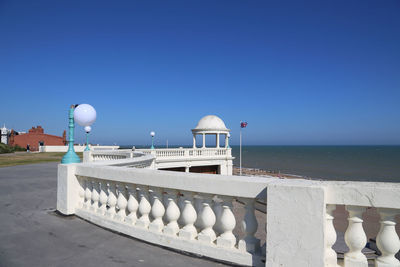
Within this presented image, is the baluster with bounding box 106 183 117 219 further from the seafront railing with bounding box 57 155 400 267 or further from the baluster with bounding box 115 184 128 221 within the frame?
the baluster with bounding box 115 184 128 221

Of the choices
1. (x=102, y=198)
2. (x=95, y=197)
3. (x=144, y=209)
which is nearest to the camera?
(x=144, y=209)

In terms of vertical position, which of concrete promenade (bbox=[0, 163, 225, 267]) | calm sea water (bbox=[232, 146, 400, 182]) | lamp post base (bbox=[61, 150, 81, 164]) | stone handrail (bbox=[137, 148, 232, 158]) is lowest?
calm sea water (bbox=[232, 146, 400, 182])

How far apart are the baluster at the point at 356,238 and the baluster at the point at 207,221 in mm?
1534

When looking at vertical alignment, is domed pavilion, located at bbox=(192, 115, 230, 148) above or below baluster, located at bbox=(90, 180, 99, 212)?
above

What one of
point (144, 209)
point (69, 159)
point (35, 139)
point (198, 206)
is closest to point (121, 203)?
point (144, 209)

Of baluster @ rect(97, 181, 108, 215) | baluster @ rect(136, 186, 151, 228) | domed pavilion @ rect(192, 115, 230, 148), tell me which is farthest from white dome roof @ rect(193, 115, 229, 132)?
baluster @ rect(136, 186, 151, 228)

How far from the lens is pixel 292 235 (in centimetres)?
273

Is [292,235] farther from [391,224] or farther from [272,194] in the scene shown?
[391,224]

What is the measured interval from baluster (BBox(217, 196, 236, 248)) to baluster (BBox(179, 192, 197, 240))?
15.8 inches

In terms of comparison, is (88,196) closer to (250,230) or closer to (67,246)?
(67,246)

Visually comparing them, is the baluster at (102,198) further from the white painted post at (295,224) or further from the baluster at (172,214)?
the white painted post at (295,224)

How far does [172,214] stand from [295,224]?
170cm

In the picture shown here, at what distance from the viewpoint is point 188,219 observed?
355 cm

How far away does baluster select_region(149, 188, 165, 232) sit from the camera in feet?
12.6
